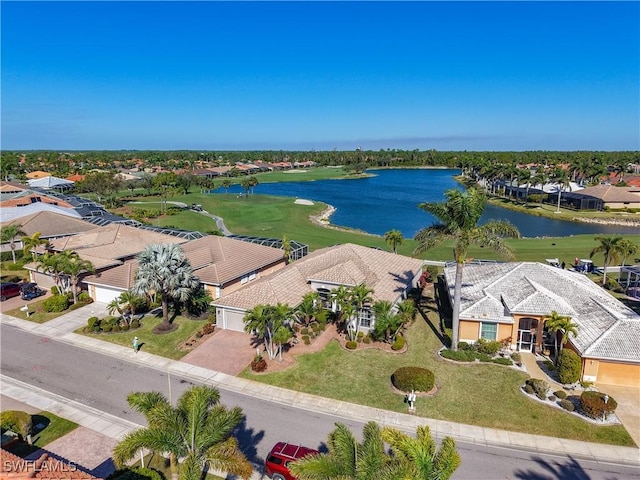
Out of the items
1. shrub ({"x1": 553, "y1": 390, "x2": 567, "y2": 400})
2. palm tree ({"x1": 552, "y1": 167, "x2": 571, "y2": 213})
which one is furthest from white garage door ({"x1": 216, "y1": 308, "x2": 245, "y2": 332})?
palm tree ({"x1": 552, "y1": 167, "x2": 571, "y2": 213})

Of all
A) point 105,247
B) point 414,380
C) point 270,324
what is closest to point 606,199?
point 414,380

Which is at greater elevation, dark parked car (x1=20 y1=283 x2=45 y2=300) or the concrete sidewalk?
dark parked car (x1=20 y1=283 x2=45 y2=300)

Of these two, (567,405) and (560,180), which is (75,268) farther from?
(560,180)

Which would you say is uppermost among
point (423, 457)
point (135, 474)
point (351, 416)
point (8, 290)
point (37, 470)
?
point (423, 457)

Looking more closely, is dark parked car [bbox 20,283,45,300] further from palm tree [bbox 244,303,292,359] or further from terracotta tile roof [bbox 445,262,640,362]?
terracotta tile roof [bbox 445,262,640,362]

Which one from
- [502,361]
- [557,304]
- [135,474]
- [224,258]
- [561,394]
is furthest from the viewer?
[224,258]

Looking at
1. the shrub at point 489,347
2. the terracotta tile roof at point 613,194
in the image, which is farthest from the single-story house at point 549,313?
the terracotta tile roof at point 613,194

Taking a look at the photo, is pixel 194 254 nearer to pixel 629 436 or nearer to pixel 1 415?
pixel 1 415

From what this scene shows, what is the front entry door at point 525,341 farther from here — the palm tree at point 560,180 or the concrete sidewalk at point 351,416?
the palm tree at point 560,180
